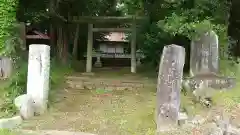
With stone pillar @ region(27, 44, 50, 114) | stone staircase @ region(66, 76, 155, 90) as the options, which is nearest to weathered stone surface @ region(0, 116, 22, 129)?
stone pillar @ region(27, 44, 50, 114)

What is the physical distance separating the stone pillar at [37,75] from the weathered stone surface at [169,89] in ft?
10.8

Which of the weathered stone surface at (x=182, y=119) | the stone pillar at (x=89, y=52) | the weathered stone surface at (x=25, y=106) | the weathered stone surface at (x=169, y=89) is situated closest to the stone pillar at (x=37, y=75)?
the weathered stone surface at (x=25, y=106)

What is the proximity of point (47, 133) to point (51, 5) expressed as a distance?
7.90m

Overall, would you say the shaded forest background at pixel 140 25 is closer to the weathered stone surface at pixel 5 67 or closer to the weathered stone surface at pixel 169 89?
the weathered stone surface at pixel 5 67

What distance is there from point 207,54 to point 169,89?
2.97 m

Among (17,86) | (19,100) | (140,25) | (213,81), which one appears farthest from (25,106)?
(140,25)

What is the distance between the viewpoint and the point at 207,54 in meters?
10.6

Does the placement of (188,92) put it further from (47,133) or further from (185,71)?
(47,133)

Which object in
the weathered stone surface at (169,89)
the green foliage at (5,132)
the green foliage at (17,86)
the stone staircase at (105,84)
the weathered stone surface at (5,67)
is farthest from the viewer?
the stone staircase at (105,84)

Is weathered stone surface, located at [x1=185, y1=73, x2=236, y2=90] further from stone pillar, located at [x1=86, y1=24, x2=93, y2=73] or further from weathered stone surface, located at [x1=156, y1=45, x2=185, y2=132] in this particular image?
stone pillar, located at [x1=86, y1=24, x2=93, y2=73]

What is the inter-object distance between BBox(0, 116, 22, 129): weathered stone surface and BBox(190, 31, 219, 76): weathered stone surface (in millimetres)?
5118

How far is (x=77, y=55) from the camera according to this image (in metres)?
21.0

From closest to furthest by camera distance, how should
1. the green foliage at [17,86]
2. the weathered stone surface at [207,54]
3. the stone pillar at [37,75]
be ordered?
1. the green foliage at [17,86]
2. the stone pillar at [37,75]
3. the weathered stone surface at [207,54]

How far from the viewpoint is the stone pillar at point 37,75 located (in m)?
9.63
